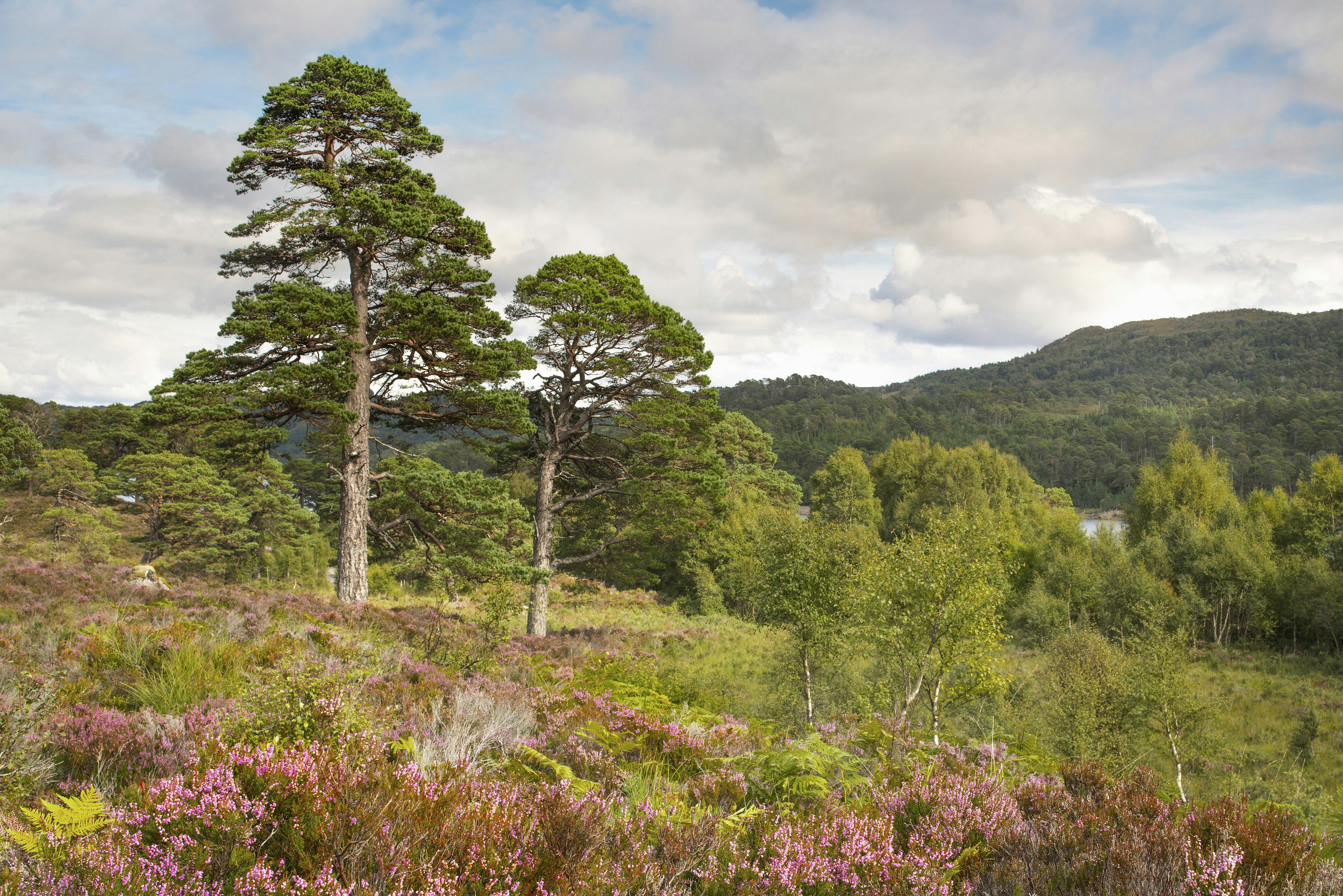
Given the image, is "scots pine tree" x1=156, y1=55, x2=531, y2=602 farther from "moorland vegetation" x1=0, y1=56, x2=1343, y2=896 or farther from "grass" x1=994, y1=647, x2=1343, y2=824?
"grass" x1=994, y1=647, x2=1343, y2=824

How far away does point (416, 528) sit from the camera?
16.9m

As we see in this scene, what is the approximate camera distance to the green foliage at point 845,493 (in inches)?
2603

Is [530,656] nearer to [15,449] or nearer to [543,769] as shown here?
[543,769]

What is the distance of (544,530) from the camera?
66.3ft

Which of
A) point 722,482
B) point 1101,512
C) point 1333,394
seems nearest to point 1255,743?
point 722,482

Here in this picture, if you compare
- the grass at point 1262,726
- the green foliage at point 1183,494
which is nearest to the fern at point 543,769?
the grass at point 1262,726

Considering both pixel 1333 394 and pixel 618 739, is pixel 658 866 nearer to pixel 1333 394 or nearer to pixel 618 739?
pixel 618 739

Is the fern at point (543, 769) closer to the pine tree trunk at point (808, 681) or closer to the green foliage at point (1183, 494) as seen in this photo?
the pine tree trunk at point (808, 681)

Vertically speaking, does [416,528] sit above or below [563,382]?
below

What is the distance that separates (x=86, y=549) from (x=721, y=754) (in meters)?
36.3

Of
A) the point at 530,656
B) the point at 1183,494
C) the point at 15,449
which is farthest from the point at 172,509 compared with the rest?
the point at 1183,494

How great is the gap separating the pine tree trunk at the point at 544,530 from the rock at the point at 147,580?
29.7 ft

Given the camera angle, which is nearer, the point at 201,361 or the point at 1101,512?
the point at 201,361

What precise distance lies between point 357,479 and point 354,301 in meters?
4.06
